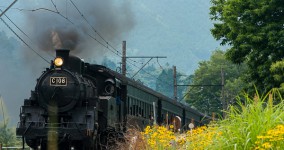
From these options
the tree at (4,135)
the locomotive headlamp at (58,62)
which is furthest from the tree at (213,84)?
the locomotive headlamp at (58,62)

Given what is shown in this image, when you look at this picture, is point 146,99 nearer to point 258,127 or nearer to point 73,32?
point 73,32

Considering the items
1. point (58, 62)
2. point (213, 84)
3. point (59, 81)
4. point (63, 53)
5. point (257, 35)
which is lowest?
point (59, 81)

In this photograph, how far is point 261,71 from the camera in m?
27.5

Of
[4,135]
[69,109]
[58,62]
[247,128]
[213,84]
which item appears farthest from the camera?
[213,84]

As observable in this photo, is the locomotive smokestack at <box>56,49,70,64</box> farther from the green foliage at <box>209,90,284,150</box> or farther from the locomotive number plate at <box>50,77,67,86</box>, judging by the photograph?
the green foliage at <box>209,90,284,150</box>

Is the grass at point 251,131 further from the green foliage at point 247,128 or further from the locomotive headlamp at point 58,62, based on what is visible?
the locomotive headlamp at point 58,62

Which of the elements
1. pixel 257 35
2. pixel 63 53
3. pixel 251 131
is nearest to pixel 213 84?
pixel 257 35

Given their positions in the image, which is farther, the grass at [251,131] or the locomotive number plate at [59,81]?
the locomotive number plate at [59,81]

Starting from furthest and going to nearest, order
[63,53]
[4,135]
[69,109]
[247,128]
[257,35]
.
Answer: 1. [4,135]
2. [257,35]
3. [63,53]
4. [69,109]
5. [247,128]

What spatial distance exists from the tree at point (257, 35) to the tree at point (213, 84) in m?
54.9

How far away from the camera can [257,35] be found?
27.3 meters

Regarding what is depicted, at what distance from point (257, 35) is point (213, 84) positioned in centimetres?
7203

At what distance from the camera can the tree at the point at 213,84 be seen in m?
90.9

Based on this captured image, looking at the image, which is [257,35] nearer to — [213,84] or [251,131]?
[251,131]
